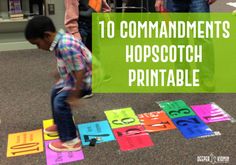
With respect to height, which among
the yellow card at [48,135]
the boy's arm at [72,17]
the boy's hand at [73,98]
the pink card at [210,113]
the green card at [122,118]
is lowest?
the yellow card at [48,135]

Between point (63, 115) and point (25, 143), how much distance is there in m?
0.35

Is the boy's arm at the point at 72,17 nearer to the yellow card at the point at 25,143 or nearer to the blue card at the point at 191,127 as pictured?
the yellow card at the point at 25,143

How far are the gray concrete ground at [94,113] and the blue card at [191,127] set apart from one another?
0.04 m

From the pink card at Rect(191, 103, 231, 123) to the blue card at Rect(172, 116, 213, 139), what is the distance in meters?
0.06

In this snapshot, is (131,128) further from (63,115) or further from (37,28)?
(37,28)

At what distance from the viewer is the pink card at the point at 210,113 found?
2.31 m

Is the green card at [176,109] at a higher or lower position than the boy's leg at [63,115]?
lower

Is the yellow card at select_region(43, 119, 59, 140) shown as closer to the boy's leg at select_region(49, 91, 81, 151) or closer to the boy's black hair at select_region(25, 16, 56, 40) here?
the boy's leg at select_region(49, 91, 81, 151)

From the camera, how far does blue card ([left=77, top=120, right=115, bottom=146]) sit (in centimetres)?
208

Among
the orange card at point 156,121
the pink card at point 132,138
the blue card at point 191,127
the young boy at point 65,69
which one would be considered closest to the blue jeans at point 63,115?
the young boy at point 65,69

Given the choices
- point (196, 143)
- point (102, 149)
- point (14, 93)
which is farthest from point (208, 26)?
point (14, 93)

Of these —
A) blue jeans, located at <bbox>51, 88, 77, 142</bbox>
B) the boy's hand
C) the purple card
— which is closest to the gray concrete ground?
the purple card

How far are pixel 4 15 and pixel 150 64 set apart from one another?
1.66 metres

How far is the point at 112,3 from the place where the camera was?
179 inches
